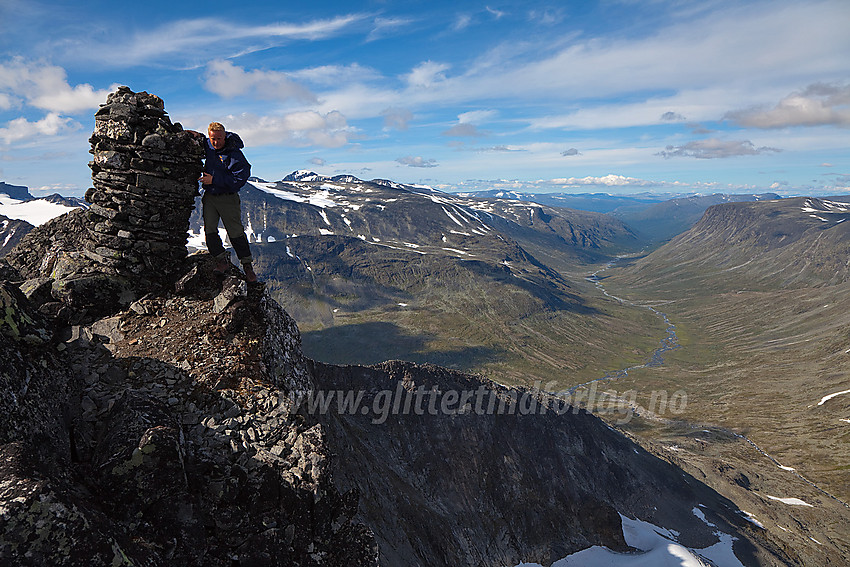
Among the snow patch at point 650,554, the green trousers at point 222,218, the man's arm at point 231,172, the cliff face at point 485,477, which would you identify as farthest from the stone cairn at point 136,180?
the snow patch at point 650,554

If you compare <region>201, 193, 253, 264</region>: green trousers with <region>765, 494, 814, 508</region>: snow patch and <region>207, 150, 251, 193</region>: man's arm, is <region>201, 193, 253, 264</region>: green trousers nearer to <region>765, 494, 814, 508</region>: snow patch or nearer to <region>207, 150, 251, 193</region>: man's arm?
<region>207, 150, 251, 193</region>: man's arm

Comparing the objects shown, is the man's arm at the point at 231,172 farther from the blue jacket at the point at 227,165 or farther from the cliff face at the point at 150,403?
the cliff face at the point at 150,403

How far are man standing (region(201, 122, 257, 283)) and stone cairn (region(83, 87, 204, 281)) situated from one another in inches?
54.3

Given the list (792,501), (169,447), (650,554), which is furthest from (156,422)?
(792,501)

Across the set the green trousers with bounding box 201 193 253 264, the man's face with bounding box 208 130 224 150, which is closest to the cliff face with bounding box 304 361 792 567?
the green trousers with bounding box 201 193 253 264

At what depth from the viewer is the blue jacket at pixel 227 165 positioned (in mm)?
18094

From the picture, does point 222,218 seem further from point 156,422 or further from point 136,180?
point 156,422

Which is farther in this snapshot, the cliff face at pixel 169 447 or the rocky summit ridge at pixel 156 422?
the rocky summit ridge at pixel 156 422

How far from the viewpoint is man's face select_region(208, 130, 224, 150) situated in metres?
18.0

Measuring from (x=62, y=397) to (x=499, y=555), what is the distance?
167 feet

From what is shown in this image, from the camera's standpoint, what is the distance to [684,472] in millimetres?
97250

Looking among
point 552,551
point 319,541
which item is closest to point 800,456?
point 552,551

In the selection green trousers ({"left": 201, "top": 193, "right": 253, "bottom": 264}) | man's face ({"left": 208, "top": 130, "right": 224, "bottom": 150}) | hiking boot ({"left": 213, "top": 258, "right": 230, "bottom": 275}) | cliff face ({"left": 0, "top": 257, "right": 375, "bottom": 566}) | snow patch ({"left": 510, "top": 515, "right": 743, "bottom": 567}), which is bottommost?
snow patch ({"left": 510, "top": 515, "right": 743, "bottom": 567})

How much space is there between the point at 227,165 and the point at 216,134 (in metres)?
1.31
